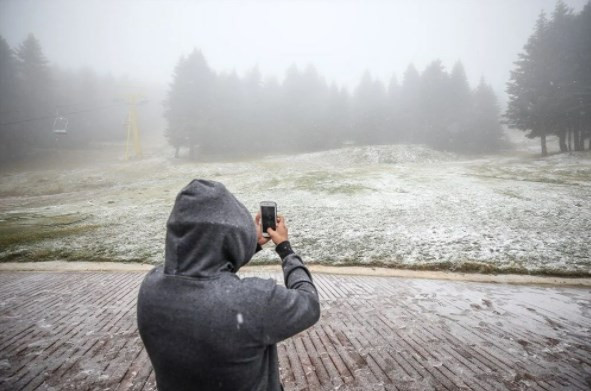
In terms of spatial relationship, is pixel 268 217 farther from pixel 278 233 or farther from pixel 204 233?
pixel 204 233

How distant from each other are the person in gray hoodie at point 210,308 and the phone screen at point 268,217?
68 cm

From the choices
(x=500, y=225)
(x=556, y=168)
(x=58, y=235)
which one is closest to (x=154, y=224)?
(x=58, y=235)

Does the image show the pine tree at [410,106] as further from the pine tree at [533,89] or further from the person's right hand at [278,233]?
the person's right hand at [278,233]

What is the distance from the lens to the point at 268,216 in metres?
2.61

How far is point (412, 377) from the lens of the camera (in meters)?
4.04

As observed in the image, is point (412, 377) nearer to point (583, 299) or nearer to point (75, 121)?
point (583, 299)

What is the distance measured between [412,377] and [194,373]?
3457mm

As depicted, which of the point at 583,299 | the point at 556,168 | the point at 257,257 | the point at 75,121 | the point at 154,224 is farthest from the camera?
the point at 75,121

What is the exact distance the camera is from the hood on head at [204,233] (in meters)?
1.75

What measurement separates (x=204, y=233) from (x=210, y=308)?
416mm

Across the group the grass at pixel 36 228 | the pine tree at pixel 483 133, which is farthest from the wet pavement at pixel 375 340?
the pine tree at pixel 483 133

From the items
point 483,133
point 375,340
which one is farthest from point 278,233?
point 483,133

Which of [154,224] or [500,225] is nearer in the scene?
[500,225]

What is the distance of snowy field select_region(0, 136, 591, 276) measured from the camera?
31.8 ft
